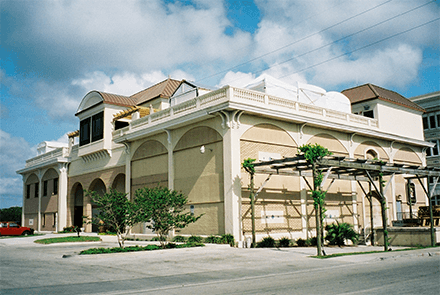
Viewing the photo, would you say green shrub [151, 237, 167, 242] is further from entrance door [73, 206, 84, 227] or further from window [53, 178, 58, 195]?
window [53, 178, 58, 195]

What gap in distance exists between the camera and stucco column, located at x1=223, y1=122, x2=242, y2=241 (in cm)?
2252

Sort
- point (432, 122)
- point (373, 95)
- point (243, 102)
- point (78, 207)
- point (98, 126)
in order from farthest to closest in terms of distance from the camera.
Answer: point (432, 122), point (78, 207), point (98, 126), point (373, 95), point (243, 102)

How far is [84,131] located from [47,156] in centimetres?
969

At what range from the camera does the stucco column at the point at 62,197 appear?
4144 centimetres

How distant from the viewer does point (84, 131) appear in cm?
3853

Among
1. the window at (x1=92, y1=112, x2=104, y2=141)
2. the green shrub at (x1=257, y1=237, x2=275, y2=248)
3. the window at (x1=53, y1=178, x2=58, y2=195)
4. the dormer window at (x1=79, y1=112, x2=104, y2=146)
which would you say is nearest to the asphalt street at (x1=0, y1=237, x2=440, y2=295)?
the green shrub at (x1=257, y1=237, x2=275, y2=248)

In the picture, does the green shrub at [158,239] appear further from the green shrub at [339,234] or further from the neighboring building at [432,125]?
the neighboring building at [432,125]

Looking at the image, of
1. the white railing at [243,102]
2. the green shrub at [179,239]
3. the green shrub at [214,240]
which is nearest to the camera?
the green shrub at [214,240]

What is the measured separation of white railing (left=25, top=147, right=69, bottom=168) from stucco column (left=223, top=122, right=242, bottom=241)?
24.6 m

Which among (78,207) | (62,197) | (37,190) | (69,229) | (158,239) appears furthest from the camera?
A: (37,190)

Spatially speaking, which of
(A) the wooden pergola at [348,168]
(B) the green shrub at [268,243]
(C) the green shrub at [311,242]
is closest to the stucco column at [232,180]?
(A) the wooden pergola at [348,168]

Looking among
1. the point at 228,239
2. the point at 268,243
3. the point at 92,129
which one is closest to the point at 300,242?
the point at 268,243

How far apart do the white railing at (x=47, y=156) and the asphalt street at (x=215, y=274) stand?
87.0ft

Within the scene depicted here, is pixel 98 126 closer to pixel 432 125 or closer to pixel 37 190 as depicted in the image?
pixel 37 190
